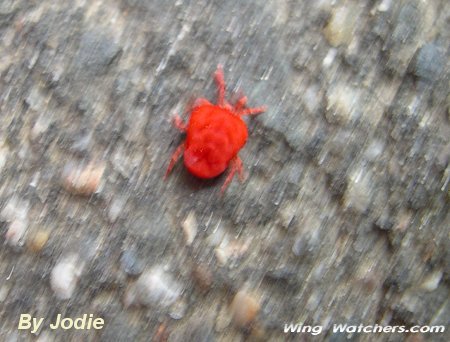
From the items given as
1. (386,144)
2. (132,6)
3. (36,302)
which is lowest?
(36,302)

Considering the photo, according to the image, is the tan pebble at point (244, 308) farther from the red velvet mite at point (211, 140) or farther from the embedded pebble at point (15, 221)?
the embedded pebble at point (15, 221)

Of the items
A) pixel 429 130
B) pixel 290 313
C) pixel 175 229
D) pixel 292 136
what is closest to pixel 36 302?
pixel 175 229

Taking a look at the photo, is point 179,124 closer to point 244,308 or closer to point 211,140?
point 211,140

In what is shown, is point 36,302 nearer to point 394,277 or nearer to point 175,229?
point 175,229

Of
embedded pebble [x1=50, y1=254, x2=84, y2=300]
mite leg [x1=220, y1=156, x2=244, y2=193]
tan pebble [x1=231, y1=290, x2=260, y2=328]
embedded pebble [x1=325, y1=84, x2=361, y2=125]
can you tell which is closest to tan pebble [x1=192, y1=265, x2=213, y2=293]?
tan pebble [x1=231, y1=290, x2=260, y2=328]

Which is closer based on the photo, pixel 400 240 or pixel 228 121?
pixel 228 121

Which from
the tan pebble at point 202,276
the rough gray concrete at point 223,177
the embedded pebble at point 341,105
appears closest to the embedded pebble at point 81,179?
the rough gray concrete at point 223,177

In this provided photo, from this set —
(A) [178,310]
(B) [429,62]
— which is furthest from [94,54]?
(B) [429,62]
